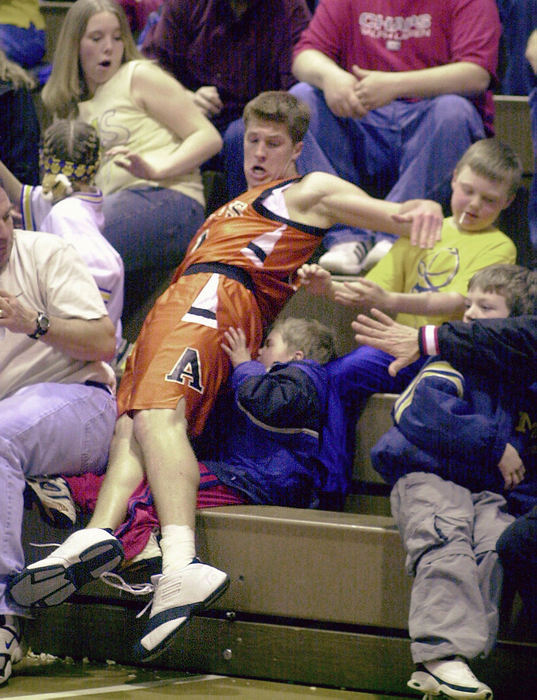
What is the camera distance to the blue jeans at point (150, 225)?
10.8 ft

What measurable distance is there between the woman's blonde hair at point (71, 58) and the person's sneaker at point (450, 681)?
2274mm

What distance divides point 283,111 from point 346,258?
47cm

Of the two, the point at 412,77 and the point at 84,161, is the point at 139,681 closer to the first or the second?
the point at 84,161

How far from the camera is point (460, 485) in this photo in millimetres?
2314

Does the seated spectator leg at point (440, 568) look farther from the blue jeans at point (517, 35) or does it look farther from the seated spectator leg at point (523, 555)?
the blue jeans at point (517, 35)

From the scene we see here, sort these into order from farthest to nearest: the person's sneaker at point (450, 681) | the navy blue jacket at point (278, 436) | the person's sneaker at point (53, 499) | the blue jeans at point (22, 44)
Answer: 1. the blue jeans at point (22, 44)
2. the navy blue jacket at point (278, 436)
3. the person's sneaker at point (53, 499)
4. the person's sneaker at point (450, 681)

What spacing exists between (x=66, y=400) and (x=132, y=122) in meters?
1.34

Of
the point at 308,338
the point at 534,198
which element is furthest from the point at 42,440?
the point at 534,198

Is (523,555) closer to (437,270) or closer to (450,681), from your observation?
(450,681)

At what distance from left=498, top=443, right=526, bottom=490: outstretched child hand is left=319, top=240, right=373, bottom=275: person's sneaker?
992mm

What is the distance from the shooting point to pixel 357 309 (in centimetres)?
301

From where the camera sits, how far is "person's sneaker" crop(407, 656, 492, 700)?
6.43ft

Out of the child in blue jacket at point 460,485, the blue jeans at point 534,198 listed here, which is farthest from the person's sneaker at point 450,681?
the blue jeans at point 534,198

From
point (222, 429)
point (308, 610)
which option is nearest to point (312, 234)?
point (222, 429)
